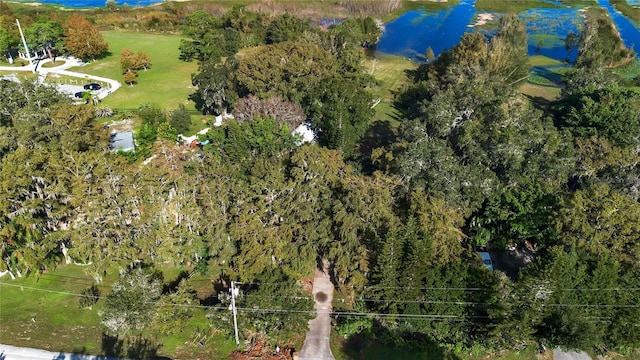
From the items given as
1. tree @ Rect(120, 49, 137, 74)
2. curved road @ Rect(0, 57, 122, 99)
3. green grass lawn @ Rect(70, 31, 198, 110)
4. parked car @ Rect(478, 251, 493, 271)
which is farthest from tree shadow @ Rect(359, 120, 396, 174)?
tree @ Rect(120, 49, 137, 74)

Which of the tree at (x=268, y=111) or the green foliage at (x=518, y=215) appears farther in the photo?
→ the tree at (x=268, y=111)

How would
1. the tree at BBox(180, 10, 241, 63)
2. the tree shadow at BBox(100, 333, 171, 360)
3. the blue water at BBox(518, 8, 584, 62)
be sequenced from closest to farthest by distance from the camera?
the tree shadow at BBox(100, 333, 171, 360)
the tree at BBox(180, 10, 241, 63)
the blue water at BBox(518, 8, 584, 62)

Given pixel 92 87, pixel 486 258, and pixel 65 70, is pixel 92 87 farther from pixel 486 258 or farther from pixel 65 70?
pixel 486 258

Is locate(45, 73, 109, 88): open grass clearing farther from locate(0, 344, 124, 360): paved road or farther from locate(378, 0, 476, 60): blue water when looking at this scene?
locate(378, 0, 476, 60): blue water

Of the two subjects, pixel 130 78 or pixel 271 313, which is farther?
pixel 130 78

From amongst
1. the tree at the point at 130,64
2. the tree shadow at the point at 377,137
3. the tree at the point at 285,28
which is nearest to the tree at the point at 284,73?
the tree shadow at the point at 377,137

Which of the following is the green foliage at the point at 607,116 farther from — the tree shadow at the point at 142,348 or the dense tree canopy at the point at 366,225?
the tree shadow at the point at 142,348

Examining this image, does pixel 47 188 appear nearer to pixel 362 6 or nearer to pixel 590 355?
pixel 590 355

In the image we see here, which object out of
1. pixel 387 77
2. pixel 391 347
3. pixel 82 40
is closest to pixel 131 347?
pixel 391 347
